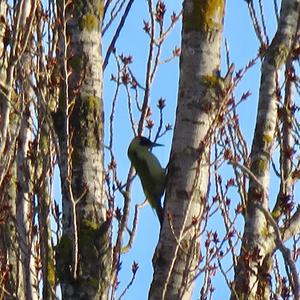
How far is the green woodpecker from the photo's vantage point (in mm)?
6391

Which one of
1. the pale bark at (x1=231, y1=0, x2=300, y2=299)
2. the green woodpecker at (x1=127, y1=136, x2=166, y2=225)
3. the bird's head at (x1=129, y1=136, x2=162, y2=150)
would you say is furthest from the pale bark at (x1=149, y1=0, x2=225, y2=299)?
the bird's head at (x1=129, y1=136, x2=162, y2=150)

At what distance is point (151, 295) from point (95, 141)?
0.81 meters

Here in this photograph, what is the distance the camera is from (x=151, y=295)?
4.56 meters

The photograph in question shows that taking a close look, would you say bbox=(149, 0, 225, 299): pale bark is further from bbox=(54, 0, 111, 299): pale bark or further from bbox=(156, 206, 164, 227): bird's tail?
bbox=(54, 0, 111, 299): pale bark

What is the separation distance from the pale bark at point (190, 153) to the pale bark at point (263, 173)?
35 centimetres

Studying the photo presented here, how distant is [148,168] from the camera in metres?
6.97

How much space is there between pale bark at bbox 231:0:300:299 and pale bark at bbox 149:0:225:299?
349 millimetres

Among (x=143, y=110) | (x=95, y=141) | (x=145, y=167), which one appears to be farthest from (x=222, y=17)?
(x=145, y=167)

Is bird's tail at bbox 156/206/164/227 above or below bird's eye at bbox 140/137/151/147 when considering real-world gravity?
below

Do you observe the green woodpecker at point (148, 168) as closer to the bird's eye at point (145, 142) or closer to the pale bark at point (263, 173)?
the bird's eye at point (145, 142)

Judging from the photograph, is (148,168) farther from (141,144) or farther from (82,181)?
(82,181)

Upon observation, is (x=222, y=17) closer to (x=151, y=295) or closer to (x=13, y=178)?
(x=151, y=295)

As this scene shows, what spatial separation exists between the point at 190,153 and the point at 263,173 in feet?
3.00

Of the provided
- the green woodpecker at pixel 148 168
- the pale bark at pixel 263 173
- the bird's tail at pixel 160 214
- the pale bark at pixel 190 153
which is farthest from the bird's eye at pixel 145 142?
the pale bark at pixel 190 153
